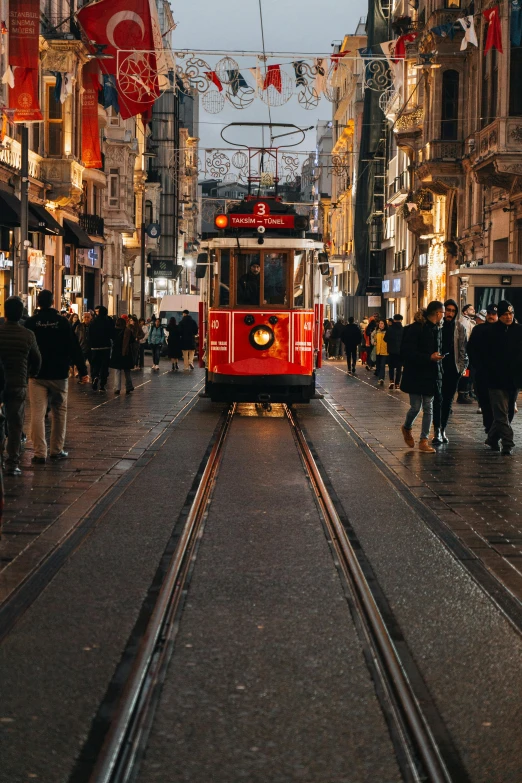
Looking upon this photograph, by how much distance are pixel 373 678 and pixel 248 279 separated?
1640 centimetres

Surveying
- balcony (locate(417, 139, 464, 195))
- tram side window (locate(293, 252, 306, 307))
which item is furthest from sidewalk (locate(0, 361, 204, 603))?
balcony (locate(417, 139, 464, 195))

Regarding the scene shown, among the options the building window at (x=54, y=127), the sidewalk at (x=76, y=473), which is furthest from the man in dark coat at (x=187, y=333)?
the sidewalk at (x=76, y=473)

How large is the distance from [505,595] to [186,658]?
7.58 feet

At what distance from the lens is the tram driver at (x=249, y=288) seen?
21672mm

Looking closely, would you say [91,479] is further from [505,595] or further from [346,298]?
[346,298]

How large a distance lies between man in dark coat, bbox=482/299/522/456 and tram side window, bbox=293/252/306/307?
20.2 feet

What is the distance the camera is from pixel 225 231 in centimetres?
2197

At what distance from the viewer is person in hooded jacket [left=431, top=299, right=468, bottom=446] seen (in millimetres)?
16453

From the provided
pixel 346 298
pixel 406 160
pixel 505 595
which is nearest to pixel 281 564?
pixel 505 595

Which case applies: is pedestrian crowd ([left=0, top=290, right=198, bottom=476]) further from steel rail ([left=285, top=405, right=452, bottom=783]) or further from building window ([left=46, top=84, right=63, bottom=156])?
building window ([left=46, top=84, right=63, bottom=156])

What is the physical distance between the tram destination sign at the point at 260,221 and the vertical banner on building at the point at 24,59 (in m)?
9.11

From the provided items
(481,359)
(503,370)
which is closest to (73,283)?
(481,359)

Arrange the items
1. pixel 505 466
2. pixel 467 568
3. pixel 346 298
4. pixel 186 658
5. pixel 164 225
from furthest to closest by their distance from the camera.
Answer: pixel 164 225
pixel 346 298
pixel 505 466
pixel 467 568
pixel 186 658

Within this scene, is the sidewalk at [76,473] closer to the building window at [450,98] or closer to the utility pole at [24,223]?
the utility pole at [24,223]
